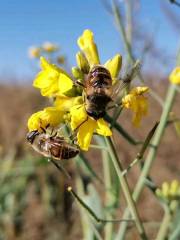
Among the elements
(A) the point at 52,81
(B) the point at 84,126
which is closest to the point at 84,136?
(B) the point at 84,126

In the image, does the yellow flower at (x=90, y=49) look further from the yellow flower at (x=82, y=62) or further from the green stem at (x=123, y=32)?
the green stem at (x=123, y=32)

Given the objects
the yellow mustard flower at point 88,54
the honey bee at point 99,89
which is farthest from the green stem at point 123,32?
the honey bee at point 99,89

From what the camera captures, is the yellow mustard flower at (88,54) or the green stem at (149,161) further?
the green stem at (149,161)

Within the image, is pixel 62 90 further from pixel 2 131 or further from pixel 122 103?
pixel 2 131

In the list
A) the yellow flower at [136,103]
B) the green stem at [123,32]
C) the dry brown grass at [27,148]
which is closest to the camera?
the yellow flower at [136,103]

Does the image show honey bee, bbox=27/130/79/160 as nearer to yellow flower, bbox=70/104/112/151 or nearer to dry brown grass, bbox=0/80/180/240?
yellow flower, bbox=70/104/112/151

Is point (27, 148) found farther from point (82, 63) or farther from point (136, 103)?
point (136, 103)
